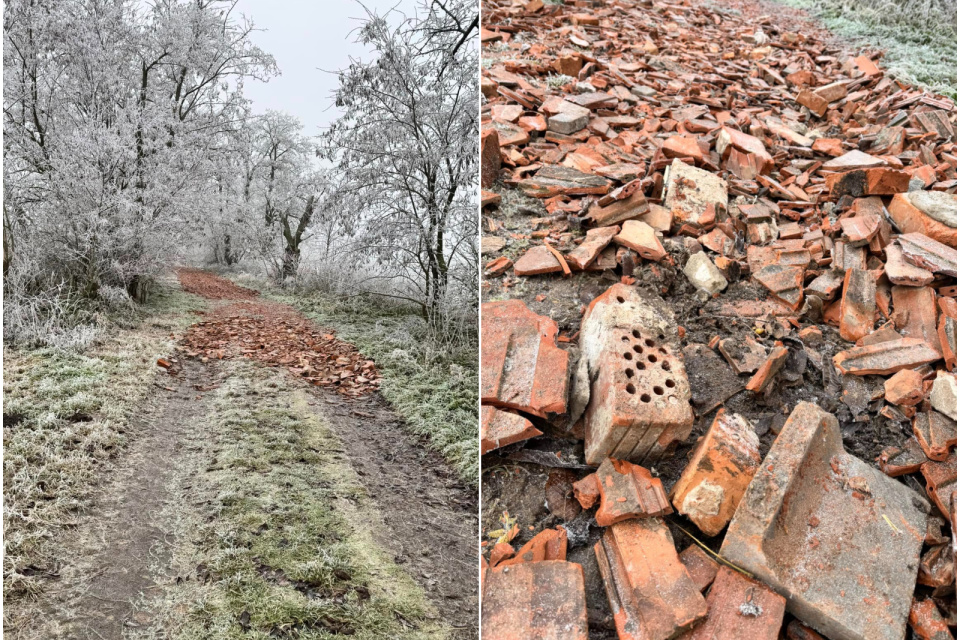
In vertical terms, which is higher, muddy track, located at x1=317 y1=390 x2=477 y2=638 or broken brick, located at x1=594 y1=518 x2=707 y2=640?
broken brick, located at x1=594 y1=518 x2=707 y2=640

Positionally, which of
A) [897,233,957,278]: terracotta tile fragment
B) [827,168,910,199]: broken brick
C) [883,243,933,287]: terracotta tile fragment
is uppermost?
[827,168,910,199]: broken brick

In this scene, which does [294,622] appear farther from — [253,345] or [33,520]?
[253,345]

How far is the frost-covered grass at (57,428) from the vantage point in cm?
190

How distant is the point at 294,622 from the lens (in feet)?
5.92

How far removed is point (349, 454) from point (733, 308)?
1.64m

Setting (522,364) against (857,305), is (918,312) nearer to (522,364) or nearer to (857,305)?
(857,305)

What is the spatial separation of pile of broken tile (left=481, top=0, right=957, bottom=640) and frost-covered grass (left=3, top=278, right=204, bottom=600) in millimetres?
1520

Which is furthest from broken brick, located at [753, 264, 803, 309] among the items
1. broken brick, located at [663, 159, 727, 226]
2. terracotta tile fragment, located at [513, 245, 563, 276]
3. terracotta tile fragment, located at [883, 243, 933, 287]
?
terracotta tile fragment, located at [513, 245, 563, 276]

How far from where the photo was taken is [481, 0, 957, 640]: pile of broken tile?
128 centimetres

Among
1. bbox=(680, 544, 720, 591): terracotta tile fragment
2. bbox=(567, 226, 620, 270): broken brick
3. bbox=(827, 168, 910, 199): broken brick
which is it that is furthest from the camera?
bbox=(827, 168, 910, 199): broken brick

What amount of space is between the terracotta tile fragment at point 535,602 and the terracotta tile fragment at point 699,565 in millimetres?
→ 258

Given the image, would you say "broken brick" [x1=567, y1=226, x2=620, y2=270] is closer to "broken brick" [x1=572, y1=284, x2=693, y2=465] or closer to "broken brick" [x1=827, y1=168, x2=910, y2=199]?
"broken brick" [x1=572, y1=284, x2=693, y2=465]

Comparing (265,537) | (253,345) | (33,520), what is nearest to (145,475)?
(33,520)

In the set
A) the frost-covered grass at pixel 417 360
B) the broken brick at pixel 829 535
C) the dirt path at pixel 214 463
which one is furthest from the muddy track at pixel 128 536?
the broken brick at pixel 829 535
